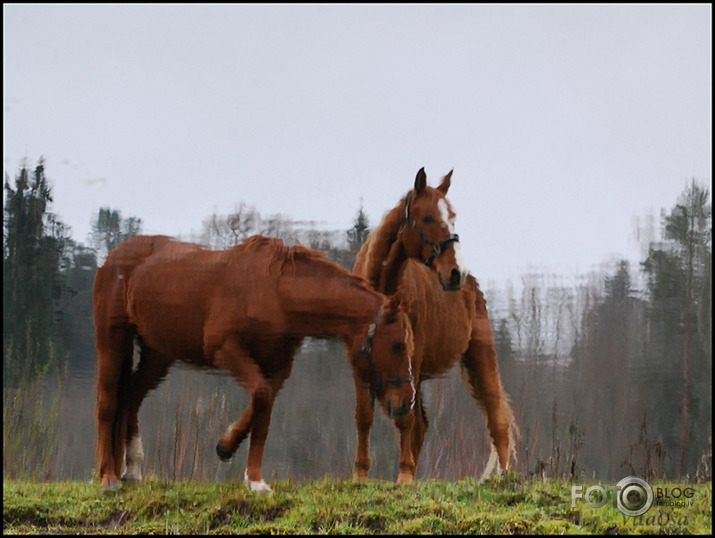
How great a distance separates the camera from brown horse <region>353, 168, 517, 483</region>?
566 centimetres

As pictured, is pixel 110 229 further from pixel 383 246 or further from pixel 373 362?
pixel 373 362

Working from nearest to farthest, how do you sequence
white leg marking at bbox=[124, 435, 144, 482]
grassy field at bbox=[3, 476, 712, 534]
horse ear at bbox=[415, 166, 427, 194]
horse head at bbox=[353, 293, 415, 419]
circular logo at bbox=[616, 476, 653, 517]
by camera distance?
grassy field at bbox=[3, 476, 712, 534], circular logo at bbox=[616, 476, 653, 517], horse head at bbox=[353, 293, 415, 419], horse ear at bbox=[415, 166, 427, 194], white leg marking at bbox=[124, 435, 144, 482]

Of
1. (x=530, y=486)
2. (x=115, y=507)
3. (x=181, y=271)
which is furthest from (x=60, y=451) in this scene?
(x=530, y=486)

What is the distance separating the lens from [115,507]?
513cm

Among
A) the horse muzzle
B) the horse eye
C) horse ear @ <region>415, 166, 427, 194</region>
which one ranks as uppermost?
horse ear @ <region>415, 166, 427, 194</region>

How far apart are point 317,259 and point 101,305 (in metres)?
2.00

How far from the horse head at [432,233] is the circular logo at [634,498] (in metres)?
1.99

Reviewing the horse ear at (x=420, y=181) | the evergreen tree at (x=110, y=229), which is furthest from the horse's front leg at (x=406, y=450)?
the evergreen tree at (x=110, y=229)

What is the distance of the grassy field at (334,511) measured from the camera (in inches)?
183

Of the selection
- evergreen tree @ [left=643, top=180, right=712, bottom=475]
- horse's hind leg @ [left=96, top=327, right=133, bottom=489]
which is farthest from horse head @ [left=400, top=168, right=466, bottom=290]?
evergreen tree @ [left=643, top=180, right=712, bottom=475]

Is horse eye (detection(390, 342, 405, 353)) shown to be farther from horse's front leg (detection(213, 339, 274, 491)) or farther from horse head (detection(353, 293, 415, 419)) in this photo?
horse's front leg (detection(213, 339, 274, 491))

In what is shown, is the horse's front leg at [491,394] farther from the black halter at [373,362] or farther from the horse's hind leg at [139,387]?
the horse's hind leg at [139,387]

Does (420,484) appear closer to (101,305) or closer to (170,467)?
(170,467)

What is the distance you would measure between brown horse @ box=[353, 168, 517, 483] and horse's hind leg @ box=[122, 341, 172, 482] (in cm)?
174
